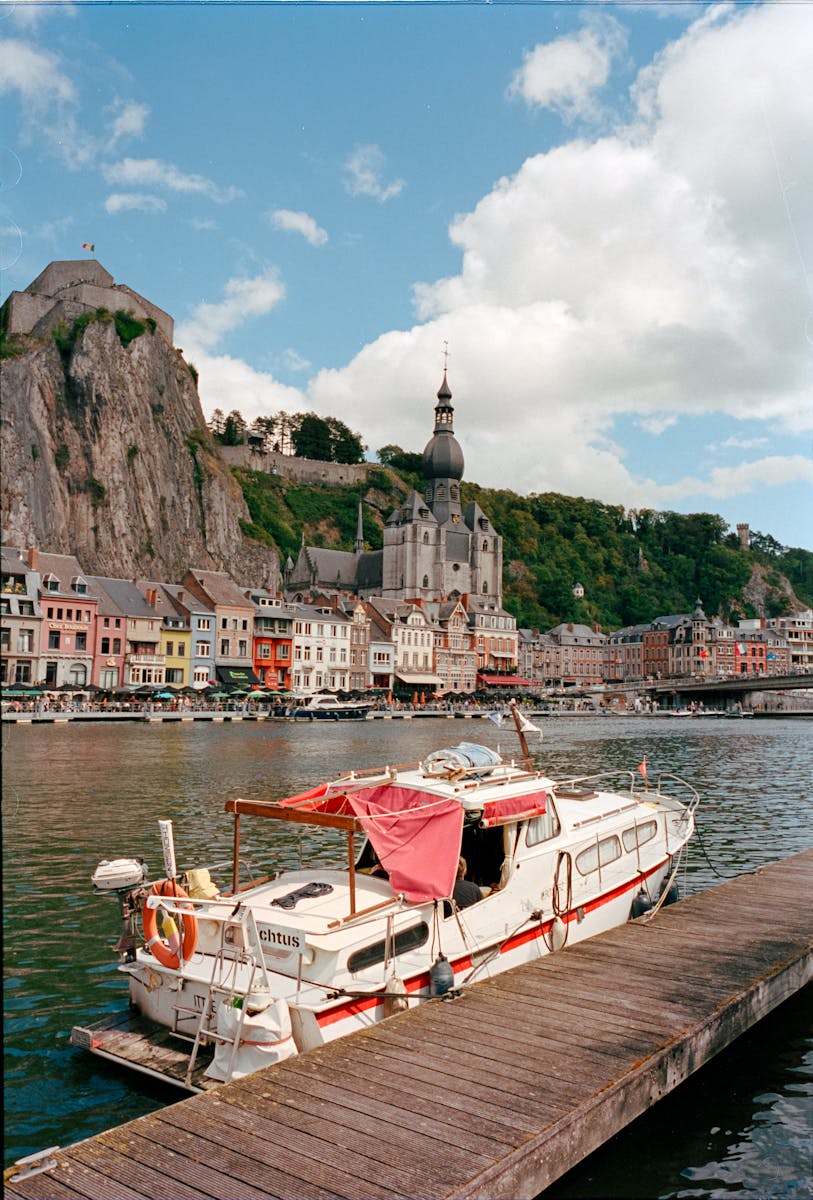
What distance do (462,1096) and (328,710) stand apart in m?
79.3

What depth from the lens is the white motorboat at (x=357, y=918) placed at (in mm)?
9695

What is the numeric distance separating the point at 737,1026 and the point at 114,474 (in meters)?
104

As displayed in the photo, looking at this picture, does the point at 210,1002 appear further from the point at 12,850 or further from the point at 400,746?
the point at 400,746

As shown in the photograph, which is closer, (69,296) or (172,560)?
(172,560)

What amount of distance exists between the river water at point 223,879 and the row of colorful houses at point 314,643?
14.5 meters

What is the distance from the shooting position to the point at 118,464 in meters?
107

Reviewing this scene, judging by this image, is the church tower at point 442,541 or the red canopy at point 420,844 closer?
the red canopy at point 420,844

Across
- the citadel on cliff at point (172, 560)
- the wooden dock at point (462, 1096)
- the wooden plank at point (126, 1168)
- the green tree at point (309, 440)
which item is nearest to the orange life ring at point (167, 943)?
the wooden dock at point (462, 1096)

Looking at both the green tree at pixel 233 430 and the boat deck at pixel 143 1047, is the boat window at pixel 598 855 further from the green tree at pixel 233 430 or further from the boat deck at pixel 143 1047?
the green tree at pixel 233 430

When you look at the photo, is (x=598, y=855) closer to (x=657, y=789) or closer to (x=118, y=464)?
(x=657, y=789)

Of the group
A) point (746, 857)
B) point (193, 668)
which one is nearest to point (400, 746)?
point (746, 857)

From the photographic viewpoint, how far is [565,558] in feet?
644

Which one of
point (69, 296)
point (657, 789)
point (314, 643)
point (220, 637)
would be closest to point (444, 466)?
point (314, 643)

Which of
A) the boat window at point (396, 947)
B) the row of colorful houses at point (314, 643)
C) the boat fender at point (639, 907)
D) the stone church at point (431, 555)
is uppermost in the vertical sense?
the stone church at point (431, 555)
